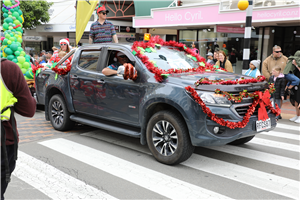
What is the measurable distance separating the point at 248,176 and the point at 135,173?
5.38ft

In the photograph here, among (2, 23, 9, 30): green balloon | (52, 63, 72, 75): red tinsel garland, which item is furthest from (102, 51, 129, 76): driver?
(2, 23, 9, 30): green balloon

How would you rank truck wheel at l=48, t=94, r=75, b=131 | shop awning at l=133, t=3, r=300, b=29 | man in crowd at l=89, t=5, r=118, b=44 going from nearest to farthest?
truck wheel at l=48, t=94, r=75, b=131, man in crowd at l=89, t=5, r=118, b=44, shop awning at l=133, t=3, r=300, b=29

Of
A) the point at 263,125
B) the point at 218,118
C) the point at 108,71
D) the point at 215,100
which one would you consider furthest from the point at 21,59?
the point at 263,125

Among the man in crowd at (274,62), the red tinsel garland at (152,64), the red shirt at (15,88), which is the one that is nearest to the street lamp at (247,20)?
the man in crowd at (274,62)

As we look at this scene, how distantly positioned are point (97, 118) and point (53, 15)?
30140mm

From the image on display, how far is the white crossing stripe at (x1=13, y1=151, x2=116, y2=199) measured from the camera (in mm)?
3646

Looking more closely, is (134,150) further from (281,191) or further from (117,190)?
(281,191)

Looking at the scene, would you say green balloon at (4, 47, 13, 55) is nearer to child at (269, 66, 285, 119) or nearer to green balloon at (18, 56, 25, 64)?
green balloon at (18, 56, 25, 64)

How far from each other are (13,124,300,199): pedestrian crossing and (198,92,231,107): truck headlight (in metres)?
1.06

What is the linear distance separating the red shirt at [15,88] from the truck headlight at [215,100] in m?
2.41

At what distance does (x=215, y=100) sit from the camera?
4184mm

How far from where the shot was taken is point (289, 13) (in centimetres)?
1170

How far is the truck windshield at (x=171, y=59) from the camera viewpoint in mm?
5152

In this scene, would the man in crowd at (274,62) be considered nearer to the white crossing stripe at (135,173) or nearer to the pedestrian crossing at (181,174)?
the pedestrian crossing at (181,174)
